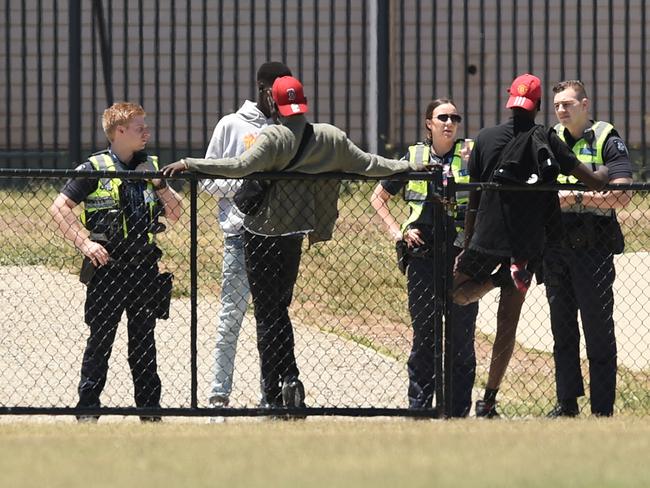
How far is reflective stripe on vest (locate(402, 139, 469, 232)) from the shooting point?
28.2ft

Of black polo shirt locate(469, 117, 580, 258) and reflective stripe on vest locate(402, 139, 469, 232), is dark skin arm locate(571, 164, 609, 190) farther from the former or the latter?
reflective stripe on vest locate(402, 139, 469, 232)

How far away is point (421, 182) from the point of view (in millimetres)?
8578

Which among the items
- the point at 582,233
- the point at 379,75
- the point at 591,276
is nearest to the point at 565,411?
the point at 591,276

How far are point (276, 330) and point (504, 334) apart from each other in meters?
1.27

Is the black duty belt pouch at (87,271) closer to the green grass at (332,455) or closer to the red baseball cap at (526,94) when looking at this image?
the green grass at (332,455)

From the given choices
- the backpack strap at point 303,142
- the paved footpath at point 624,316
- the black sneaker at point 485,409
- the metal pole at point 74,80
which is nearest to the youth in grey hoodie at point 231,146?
the backpack strap at point 303,142

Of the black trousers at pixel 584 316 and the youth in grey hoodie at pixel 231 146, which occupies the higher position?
the youth in grey hoodie at pixel 231 146

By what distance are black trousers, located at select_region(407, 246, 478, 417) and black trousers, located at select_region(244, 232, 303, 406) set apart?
0.70 m

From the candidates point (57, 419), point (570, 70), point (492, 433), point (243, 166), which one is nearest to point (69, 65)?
point (570, 70)

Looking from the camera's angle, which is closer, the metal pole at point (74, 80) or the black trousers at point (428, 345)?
the black trousers at point (428, 345)

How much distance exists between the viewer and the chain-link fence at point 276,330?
8.34 m

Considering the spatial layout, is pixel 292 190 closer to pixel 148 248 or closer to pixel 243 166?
pixel 243 166

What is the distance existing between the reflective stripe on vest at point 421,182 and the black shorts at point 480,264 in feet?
0.84

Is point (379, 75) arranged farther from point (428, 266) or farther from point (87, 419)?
point (87, 419)
